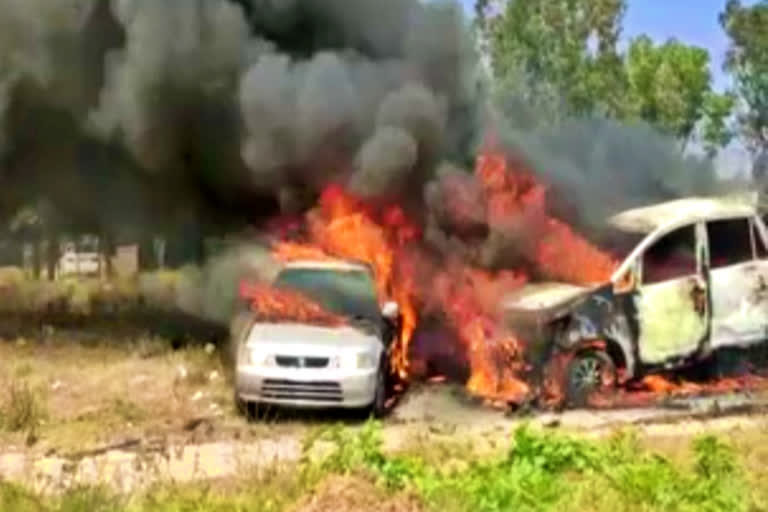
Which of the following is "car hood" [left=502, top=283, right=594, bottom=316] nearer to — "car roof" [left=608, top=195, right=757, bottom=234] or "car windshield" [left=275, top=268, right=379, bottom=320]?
"car roof" [left=608, top=195, right=757, bottom=234]

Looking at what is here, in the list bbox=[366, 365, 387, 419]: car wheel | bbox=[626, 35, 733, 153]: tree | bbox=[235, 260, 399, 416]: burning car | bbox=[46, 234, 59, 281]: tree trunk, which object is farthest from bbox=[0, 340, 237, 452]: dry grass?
bbox=[626, 35, 733, 153]: tree

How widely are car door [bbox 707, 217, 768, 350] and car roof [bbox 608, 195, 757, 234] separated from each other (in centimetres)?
11

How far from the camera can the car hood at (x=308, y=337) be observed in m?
13.5

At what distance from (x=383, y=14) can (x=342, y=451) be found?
1111 cm

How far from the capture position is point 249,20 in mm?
18594

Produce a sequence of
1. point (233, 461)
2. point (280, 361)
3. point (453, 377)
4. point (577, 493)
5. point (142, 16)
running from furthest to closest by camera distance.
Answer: point (142, 16), point (453, 377), point (280, 361), point (233, 461), point (577, 493)

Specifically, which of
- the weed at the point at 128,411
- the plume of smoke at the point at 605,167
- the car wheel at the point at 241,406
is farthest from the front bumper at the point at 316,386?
the plume of smoke at the point at 605,167

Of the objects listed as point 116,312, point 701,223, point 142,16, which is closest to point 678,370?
point 701,223

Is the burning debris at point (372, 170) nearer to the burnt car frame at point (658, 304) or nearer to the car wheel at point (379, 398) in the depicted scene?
the burnt car frame at point (658, 304)

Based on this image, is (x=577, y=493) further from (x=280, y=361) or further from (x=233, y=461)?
(x=280, y=361)

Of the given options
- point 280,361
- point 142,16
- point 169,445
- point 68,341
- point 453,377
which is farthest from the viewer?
point 68,341

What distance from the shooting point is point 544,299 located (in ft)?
46.9

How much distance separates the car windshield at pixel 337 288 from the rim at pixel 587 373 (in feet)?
7.75

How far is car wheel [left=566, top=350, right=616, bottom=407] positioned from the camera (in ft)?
46.3
